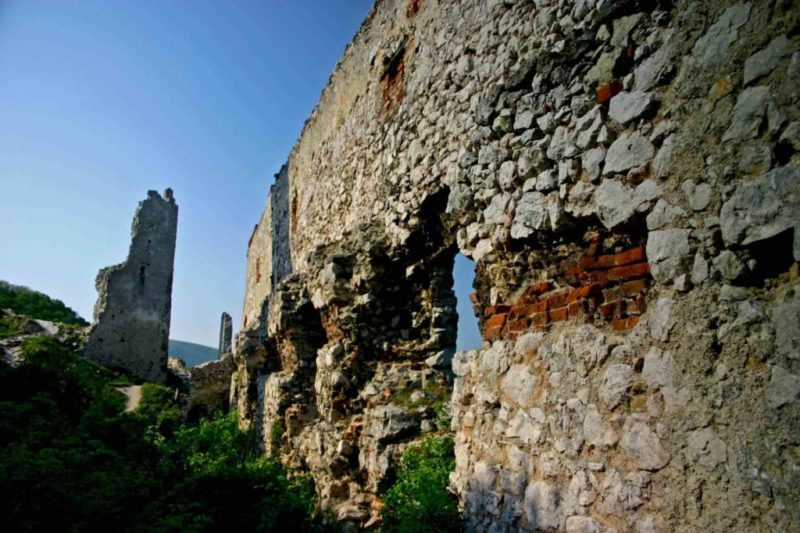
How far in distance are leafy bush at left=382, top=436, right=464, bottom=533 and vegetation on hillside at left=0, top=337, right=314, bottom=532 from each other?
151 cm

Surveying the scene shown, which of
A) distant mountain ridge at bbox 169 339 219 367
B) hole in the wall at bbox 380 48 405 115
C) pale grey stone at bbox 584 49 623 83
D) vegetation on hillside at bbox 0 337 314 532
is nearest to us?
pale grey stone at bbox 584 49 623 83

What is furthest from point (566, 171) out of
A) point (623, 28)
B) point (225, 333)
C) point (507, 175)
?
point (225, 333)

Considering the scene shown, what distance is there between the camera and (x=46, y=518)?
318 centimetres

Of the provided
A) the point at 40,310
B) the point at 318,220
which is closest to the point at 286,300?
the point at 318,220

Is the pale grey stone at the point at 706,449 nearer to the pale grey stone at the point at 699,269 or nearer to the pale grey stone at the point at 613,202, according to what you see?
the pale grey stone at the point at 699,269

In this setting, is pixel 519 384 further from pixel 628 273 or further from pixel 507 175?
pixel 507 175

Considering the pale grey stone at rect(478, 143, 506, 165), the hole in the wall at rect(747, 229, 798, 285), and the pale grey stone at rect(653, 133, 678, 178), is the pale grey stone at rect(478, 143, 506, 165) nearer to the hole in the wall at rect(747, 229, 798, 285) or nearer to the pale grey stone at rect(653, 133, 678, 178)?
the pale grey stone at rect(653, 133, 678, 178)

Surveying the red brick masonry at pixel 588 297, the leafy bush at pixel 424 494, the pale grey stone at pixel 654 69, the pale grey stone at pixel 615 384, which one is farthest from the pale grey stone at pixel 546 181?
the leafy bush at pixel 424 494

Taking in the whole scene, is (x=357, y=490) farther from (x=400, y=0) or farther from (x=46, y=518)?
(x=400, y=0)

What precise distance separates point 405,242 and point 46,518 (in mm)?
3670

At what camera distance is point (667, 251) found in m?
1.86

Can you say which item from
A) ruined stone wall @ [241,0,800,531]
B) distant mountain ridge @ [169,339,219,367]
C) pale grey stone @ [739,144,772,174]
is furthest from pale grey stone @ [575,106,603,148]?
distant mountain ridge @ [169,339,219,367]

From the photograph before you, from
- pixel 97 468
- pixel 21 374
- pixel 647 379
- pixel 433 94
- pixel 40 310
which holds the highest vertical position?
pixel 40 310

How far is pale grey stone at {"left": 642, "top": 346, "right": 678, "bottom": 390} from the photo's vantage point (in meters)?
1.80
